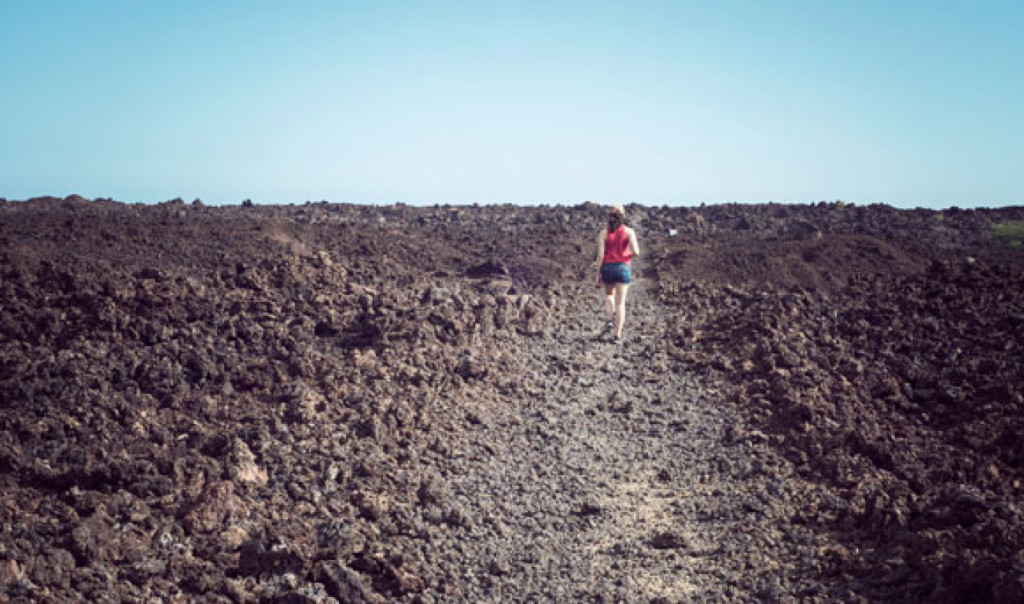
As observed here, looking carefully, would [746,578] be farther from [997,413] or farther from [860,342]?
[860,342]

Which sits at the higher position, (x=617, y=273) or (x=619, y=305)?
(x=617, y=273)

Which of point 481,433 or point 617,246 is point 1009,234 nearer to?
point 617,246

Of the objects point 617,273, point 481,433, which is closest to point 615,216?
point 617,273

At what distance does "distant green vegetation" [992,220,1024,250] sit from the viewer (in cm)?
2092

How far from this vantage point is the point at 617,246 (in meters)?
10.4

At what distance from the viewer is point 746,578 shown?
561 centimetres

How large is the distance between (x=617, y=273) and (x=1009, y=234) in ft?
57.0

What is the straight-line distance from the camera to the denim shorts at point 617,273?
10.4m

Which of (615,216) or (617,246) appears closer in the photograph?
(615,216)

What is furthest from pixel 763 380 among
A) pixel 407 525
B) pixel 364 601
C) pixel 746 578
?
pixel 364 601

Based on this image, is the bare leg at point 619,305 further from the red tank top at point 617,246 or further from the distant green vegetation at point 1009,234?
the distant green vegetation at point 1009,234

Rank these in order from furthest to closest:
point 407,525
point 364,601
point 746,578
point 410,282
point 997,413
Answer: point 410,282
point 997,413
point 407,525
point 746,578
point 364,601

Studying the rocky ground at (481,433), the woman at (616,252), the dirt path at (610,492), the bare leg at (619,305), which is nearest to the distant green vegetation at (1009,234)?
the rocky ground at (481,433)

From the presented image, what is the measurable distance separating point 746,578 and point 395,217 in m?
20.0
